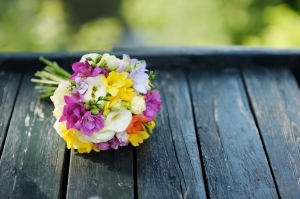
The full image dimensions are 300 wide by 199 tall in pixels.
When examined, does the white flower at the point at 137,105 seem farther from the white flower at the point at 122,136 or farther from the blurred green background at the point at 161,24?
the blurred green background at the point at 161,24

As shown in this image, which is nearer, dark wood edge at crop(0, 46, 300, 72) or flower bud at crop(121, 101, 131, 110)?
flower bud at crop(121, 101, 131, 110)

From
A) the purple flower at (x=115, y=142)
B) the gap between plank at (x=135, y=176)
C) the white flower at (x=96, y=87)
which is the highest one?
the white flower at (x=96, y=87)

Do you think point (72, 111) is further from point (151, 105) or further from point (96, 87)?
point (151, 105)

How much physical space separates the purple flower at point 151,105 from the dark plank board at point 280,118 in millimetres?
403

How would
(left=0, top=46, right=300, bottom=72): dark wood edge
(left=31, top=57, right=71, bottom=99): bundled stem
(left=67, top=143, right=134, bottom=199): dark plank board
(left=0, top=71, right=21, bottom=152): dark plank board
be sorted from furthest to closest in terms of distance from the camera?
(left=0, top=46, right=300, bottom=72): dark wood edge, (left=31, top=57, right=71, bottom=99): bundled stem, (left=0, top=71, right=21, bottom=152): dark plank board, (left=67, top=143, right=134, bottom=199): dark plank board

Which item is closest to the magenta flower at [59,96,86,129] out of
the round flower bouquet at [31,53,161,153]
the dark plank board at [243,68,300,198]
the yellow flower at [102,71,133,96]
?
the round flower bouquet at [31,53,161,153]

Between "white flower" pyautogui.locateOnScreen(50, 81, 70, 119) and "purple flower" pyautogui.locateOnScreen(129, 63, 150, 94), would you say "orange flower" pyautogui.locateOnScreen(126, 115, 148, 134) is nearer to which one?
"purple flower" pyautogui.locateOnScreen(129, 63, 150, 94)

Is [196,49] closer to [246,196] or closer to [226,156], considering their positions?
[226,156]

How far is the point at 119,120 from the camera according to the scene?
4.33 feet

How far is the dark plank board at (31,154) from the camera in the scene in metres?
1.28

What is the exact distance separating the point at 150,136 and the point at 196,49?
1.64 feet

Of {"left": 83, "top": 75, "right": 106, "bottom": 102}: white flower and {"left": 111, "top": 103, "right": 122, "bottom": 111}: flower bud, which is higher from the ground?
{"left": 83, "top": 75, "right": 106, "bottom": 102}: white flower

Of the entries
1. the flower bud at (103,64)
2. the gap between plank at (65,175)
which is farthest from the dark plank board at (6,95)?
the flower bud at (103,64)

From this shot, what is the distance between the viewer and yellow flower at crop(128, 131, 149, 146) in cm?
138
